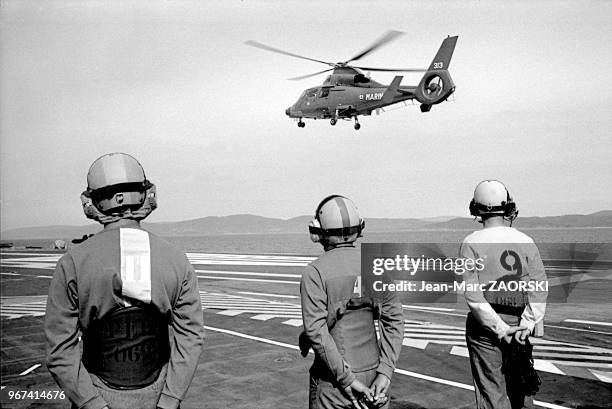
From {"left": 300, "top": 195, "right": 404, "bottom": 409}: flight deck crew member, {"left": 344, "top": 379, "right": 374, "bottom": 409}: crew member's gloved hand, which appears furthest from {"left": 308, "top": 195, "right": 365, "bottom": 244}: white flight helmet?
{"left": 344, "top": 379, "right": 374, "bottom": 409}: crew member's gloved hand

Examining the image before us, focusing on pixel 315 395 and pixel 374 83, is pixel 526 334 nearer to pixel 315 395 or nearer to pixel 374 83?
pixel 315 395

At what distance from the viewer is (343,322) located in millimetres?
4023

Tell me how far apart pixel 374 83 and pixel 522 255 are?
30.3m

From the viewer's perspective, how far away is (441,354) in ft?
33.2

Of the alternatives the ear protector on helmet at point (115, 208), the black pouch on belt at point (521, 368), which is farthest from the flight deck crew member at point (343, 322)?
the black pouch on belt at point (521, 368)

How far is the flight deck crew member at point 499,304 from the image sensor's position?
5062 mm

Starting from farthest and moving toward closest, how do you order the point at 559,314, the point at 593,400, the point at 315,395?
the point at 559,314 < the point at 593,400 < the point at 315,395

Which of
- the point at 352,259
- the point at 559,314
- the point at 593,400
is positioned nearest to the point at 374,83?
the point at 559,314

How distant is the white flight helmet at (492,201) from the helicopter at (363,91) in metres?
26.4

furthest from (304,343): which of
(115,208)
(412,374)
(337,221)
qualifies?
(412,374)

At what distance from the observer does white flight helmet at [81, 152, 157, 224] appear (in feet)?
11.7

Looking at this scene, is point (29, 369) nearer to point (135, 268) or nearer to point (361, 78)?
point (135, 268)

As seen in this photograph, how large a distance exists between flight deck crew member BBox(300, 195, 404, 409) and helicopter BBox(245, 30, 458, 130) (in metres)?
27.9

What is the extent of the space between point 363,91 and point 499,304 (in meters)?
29.6
